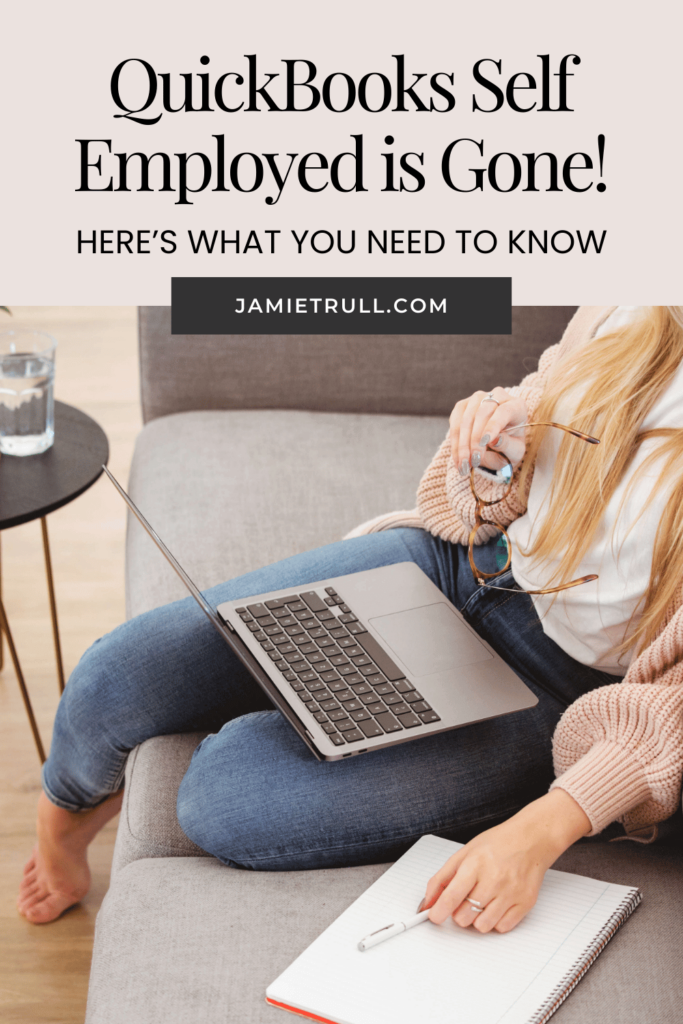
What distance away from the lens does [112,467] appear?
234cm

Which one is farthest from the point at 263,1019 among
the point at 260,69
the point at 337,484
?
the point at 260,69

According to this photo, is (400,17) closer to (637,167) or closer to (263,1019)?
(637,167)

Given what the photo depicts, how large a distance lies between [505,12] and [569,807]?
2.69ft

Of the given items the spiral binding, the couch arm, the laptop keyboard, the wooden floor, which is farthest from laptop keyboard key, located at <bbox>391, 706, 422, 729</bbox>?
the couch arm

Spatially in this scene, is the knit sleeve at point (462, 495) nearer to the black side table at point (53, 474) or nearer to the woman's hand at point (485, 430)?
the woman's hand at point (485, 430)

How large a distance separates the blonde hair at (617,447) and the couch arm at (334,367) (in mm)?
668

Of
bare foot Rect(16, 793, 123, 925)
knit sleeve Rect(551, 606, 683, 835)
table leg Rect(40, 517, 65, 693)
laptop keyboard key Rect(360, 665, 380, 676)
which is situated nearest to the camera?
knit sleeve Rect(551, 606, 683, 835)

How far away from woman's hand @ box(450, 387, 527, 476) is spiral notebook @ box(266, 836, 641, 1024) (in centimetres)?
39

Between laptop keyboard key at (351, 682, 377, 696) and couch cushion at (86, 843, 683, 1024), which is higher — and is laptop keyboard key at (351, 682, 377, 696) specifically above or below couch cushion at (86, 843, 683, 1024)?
→ above

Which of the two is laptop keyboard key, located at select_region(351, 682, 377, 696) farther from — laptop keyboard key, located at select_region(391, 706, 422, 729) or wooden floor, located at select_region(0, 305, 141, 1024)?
wooden floor, located at select_region(0, 305, 141, 1024)

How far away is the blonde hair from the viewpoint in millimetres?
891

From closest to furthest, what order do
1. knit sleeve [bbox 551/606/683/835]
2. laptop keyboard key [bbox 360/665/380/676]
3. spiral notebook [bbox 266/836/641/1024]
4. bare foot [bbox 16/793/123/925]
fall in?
spiral notebook [bbox 266/836/641/1024] < knit sleeve [bbox 551/606/683/835] < laptop keyboard key [bbox 360/665/380/676] < bare foot [bbox 16/793/123/925]

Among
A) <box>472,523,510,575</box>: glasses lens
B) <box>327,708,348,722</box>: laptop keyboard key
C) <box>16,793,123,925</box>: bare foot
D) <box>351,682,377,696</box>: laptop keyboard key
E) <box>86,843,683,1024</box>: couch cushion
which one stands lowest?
<box>16,793,123,925</box>: bare foot

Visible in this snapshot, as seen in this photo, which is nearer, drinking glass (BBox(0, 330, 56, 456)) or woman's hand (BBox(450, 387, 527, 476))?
woman's hand (BBox(450, 387, 527, 476))
